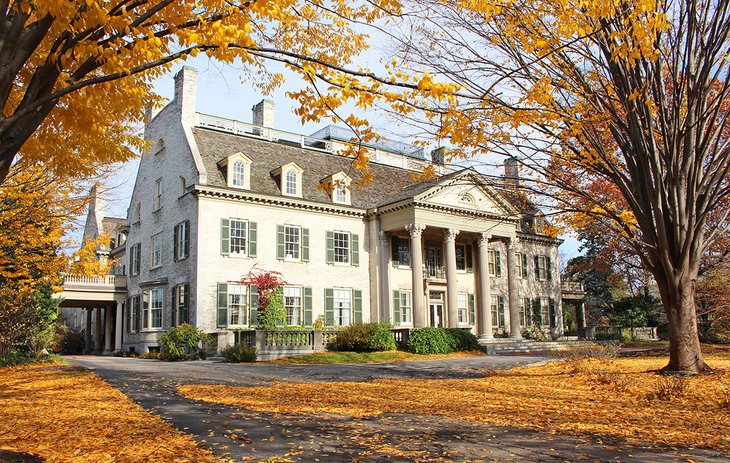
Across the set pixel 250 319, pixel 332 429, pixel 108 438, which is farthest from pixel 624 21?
pixel 250 319

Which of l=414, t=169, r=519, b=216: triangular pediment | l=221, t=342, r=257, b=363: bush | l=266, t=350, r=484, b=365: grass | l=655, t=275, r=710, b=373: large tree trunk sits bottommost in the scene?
l=266, t=350, r=484, b=365: grass

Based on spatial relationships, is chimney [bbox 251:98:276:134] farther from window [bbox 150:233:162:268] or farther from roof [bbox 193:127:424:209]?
window [bbox 150:233:162:268]

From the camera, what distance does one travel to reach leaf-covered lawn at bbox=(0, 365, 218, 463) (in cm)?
545

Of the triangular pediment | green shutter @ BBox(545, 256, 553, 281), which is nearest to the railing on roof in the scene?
the triangular pediment

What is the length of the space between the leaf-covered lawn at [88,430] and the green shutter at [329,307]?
18717 mm

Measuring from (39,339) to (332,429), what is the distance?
20.5 m

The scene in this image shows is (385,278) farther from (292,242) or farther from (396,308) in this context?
(292,242)

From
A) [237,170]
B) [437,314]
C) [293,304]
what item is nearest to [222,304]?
[293,304]

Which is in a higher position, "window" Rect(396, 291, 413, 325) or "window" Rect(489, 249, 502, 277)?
"window" Rect(489, 249, 502, 277)

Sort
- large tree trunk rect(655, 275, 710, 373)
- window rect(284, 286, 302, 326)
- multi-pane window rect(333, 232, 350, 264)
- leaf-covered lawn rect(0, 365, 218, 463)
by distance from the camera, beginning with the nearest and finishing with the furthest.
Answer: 1. leaf-covered lawn rect(0, 365, 218, 463)
2. large tree trunk rect(655, 275, 710, 373)
3. window rect(284, 286, 302, 326)
4. multi-pane window rect(333, 232, 350, 264)

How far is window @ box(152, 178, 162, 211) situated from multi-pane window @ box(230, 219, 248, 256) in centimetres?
608

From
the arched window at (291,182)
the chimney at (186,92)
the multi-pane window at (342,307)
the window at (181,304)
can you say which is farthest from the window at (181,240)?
the multi-pane window at (342,307)

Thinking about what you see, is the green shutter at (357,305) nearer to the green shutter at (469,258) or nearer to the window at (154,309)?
the green shutter at (469,258)

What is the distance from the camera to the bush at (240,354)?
22.2 metres
